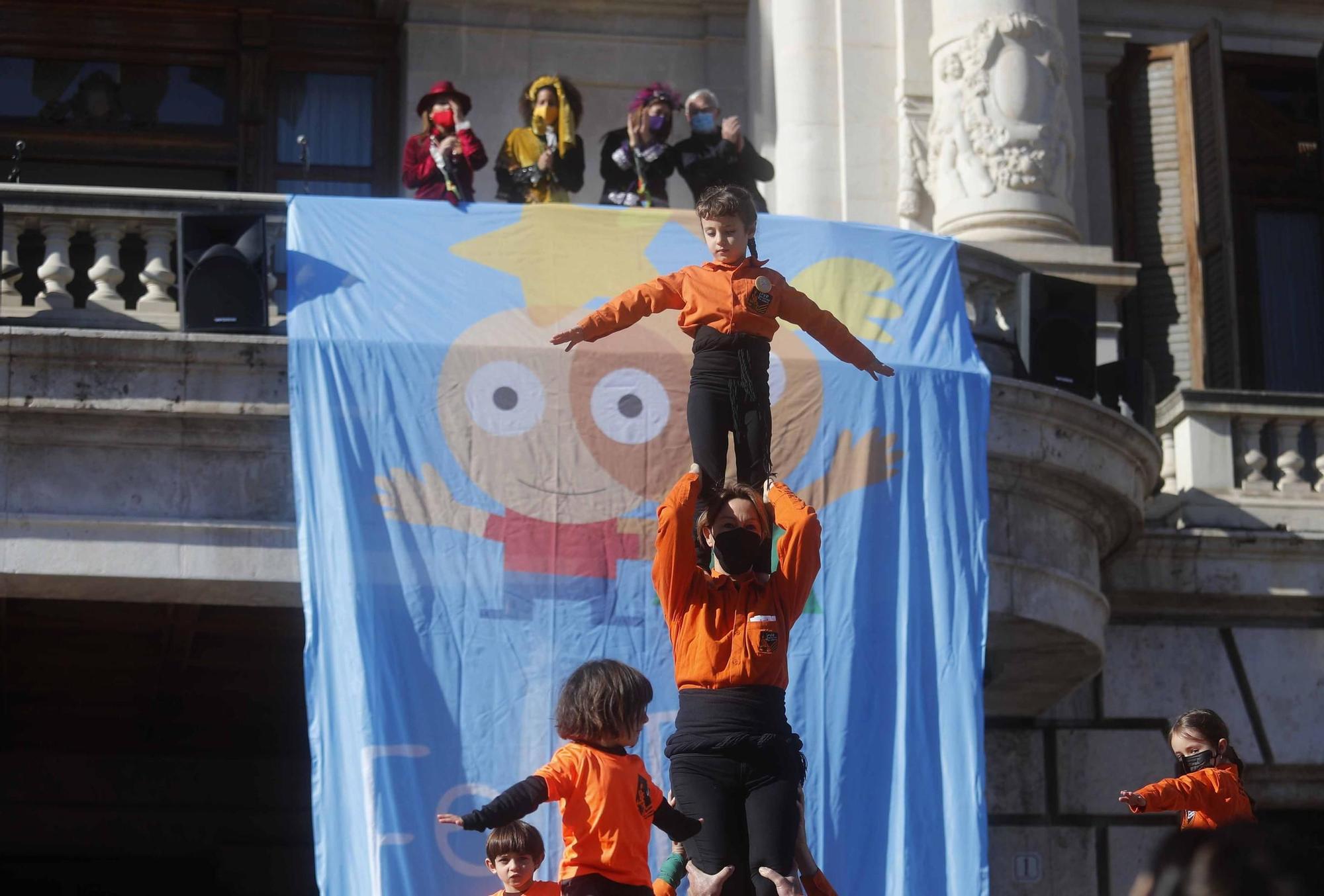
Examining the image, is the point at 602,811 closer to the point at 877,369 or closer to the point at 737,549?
the point at 737,549

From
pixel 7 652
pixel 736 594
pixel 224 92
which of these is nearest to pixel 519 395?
pixel 736 594

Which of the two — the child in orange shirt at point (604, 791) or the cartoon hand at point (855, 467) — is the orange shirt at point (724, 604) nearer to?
the child in orange shirt at point (604, 791)

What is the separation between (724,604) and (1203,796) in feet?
7.18

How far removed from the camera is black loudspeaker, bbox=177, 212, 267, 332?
12.7m

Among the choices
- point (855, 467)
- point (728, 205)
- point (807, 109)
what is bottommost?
point (855, 467)

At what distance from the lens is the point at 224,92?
61.8ft

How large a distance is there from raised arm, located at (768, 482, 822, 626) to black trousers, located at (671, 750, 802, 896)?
59 centimetres

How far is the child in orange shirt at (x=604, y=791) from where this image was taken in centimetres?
793

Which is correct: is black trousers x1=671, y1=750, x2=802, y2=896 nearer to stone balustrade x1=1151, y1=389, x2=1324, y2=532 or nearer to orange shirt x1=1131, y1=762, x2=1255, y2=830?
orange shirt x1=1131, y1=762, x2=1255, y2=830

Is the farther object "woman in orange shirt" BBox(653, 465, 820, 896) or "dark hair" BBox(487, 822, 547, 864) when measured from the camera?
"dark hair" BBox(487, 822, 547, 864)

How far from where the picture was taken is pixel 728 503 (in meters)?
7.93

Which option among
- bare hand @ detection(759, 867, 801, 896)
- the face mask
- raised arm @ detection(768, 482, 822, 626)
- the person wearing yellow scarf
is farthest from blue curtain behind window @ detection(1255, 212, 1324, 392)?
bare hand @ detection(759, 867, 801, 896)

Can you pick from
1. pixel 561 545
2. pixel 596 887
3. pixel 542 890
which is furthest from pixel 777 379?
pixel 596 887

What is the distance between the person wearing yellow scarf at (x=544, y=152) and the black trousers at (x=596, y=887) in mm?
A: 6885
